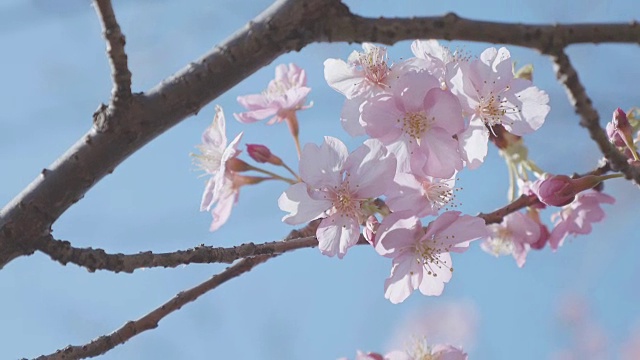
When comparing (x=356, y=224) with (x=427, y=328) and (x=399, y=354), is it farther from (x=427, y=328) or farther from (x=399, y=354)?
(x=427, y=328)

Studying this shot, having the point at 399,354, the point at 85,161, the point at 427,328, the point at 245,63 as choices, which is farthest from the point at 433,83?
the point at 427,328

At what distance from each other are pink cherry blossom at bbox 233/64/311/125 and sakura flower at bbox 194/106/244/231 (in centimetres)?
7

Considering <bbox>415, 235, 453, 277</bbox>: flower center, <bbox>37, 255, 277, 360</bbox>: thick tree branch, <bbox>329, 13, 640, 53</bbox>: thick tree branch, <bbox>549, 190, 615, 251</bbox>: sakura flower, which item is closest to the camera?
<bbox>329, 13, 640, 53</bbox>: thick tree branch

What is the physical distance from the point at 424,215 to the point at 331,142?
206 millimetres

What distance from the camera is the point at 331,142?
131 cm

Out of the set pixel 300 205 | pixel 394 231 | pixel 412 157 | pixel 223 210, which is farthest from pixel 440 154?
pixel 223 210

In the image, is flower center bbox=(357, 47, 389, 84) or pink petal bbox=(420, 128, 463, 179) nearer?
pink petal bbox=(420, 128, 463, 179)

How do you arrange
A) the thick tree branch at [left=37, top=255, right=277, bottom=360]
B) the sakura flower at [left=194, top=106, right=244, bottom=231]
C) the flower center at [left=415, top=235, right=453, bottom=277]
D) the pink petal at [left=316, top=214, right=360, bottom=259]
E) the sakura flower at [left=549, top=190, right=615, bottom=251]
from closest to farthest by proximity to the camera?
1. the thick tree branch at [left=37, top=255, right=277, bottom=360]
2. the pink petal at [left=316, top=214, right=360, bottom=259]
3. the flower center at [left=415, top=235, right=453, bottom=277]
4. the sakura flower at [left=194, top=106, right=244, bottom=231]
5. the sakura flower at [left=549, top=190, right=615, bottom=251]

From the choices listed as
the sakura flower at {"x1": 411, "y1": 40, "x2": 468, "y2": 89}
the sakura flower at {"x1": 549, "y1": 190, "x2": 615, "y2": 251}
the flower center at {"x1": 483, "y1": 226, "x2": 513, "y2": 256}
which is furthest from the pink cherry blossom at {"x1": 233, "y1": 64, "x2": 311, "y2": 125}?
the sakura flower at {"x1": 549, "y1": 190, "x2": 615, "y2": 251}

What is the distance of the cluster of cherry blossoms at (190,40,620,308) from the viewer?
4.17 feet

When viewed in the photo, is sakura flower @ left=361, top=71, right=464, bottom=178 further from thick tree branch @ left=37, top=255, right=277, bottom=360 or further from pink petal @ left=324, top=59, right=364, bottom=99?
thick tree branch @ left=37, top=255, right=277, bottom=360

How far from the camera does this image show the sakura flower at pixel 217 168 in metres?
1.66

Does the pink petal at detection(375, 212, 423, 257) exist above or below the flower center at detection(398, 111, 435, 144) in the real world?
below

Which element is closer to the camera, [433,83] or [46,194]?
[46,194]
